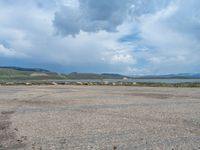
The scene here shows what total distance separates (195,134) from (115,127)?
3667mm

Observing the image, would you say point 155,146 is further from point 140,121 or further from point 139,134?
point 140,121

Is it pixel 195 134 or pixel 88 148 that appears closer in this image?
pixel 88 148

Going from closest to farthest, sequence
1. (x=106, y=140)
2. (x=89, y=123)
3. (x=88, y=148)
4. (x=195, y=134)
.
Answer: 1. (x=88, y=148)
2. (x=106, y=140)
3. (x=195, y=134)
4. (x=89, y=123)

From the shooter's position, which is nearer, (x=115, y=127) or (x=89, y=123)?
(x=115, y=127)

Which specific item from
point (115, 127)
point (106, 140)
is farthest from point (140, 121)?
point (106, 140)

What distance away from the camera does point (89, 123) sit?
17.3m

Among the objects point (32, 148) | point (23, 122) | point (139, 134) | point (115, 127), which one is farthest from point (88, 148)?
point (23, 122)

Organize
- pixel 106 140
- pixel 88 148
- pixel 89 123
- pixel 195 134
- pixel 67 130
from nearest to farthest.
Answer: pixel 88 148
pixel 106 140
pixel 195 134
pixel 67 130
pixel 89 123

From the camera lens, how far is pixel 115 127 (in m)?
15.9

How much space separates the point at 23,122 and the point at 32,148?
6613 millimetres

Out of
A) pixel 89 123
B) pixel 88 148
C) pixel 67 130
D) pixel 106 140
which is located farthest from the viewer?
pixel 89 123

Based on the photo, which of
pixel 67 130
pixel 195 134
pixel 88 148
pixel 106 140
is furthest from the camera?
pixel 67 130

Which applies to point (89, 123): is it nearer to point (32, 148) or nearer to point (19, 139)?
point (19, 139)

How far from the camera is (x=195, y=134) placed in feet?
45.5
